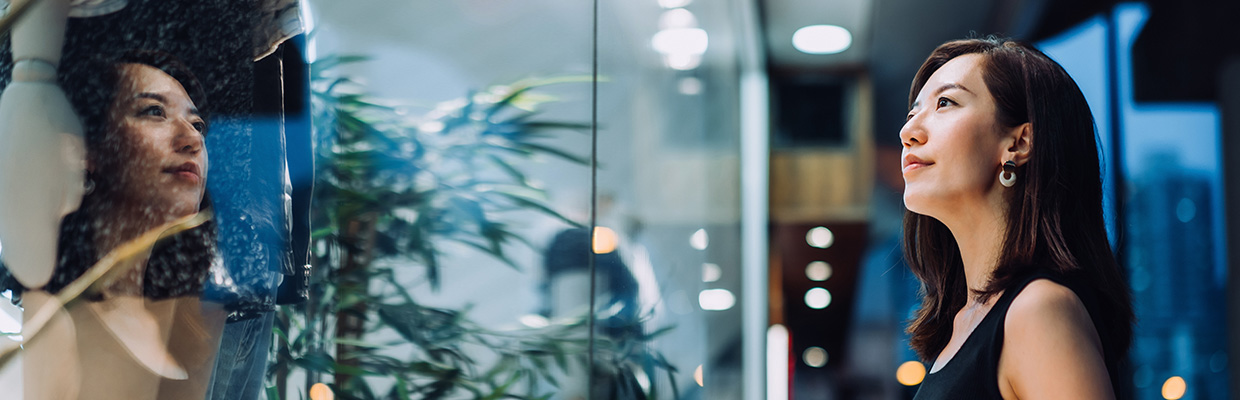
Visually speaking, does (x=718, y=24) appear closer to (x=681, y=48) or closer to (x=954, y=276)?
(x=681, y=48)

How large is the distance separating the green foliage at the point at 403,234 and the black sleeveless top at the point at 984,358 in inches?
15.3

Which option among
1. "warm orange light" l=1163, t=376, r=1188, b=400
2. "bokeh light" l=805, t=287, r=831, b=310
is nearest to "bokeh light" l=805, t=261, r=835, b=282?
"bokeh light" l=805, t=287, r=831, b=310

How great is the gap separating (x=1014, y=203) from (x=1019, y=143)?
0.19ft

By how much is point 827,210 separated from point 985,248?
11.7 feet

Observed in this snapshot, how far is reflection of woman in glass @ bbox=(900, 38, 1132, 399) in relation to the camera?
725 mm

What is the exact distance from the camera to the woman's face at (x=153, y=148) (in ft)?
1.72

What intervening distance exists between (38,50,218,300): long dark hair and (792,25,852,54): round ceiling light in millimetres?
3621

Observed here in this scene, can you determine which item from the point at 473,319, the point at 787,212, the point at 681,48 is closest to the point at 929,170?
the point at 473,319

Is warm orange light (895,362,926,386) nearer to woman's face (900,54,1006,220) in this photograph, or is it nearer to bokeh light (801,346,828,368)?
bokeh light (801,346,828,368)

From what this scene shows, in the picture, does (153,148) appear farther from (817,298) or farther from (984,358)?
(817,298)

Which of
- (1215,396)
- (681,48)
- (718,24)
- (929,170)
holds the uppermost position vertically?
(718,24)

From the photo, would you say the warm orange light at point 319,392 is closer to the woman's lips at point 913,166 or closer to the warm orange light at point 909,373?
the woman's lips at point 913,166

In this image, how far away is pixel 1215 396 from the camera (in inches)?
131

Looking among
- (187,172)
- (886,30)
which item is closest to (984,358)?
(187,172)
